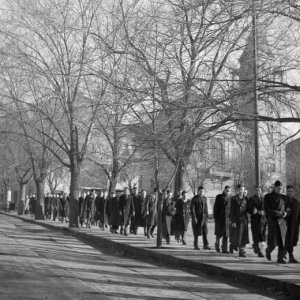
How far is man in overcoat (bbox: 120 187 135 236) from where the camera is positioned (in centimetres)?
2088

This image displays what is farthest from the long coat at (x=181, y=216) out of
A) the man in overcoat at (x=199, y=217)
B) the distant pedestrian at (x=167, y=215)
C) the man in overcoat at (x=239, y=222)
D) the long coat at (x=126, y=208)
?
the man in overcoat at (x=239, y=222)

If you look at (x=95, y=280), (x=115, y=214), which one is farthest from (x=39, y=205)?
(x=95, y=280)

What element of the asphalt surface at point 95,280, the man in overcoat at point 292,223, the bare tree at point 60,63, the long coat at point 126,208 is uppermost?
the bare tree at point 60,63

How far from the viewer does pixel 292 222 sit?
1198cm

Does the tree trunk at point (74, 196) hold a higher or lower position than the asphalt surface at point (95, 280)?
higher

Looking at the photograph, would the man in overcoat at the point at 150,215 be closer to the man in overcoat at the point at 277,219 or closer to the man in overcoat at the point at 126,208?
the man in overcoat at the point at 126,208

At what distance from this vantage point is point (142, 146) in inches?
609

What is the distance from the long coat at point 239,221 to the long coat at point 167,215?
4.22 meters

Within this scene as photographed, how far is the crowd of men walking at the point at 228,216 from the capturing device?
470 inches

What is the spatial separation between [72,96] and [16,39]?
3698 millimetres

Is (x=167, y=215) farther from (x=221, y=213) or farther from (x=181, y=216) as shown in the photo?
(x=221, y=213)

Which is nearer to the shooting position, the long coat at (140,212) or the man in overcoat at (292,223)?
the man in overcoat at (292,223)

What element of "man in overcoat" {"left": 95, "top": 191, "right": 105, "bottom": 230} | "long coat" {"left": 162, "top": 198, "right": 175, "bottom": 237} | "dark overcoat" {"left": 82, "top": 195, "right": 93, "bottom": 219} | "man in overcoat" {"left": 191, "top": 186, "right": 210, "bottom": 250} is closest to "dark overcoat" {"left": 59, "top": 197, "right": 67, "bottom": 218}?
"dark overcoat" {"left": 82, "top": 195, "right": 93, "bottom": 219}

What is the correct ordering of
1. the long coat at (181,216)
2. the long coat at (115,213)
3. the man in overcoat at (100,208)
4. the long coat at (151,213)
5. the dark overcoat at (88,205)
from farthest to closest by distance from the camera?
the dark overcoat at (88,205)
the man in overcoat at (100,208)
the long coat at (115,213)
the long coat at (151,213)
the long coat at (181,216)
